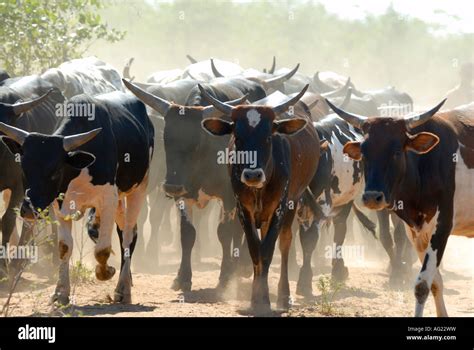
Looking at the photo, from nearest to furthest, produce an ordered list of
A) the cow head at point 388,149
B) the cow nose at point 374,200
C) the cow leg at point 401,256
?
the cow nose at point 374,200 → the cow head at point 388,149 → the cow leg at point 401,256

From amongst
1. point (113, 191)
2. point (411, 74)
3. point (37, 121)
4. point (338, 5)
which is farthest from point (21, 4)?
point (338, 5)

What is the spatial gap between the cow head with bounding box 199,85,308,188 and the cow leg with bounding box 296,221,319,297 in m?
2.35

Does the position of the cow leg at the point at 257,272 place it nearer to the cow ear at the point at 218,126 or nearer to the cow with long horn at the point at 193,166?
the cow ear at the point at 218,126

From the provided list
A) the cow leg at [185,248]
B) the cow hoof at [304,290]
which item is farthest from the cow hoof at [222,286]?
the cow hoof at [304,290]

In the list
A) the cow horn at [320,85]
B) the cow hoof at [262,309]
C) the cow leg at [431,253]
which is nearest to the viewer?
the cow leg at [431,253]

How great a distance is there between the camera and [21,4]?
696 inches

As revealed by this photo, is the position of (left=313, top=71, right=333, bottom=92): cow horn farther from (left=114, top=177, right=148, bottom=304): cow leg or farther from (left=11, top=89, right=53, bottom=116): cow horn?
(left=11, top=89, right=53, bottom=116): cow horn

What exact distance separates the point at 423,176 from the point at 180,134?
10.7ft

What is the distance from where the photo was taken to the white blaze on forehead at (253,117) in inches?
421

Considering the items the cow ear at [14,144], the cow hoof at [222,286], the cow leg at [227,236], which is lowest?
the cow hoof at [222,286]

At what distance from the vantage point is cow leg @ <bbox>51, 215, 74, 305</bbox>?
10.4 metres

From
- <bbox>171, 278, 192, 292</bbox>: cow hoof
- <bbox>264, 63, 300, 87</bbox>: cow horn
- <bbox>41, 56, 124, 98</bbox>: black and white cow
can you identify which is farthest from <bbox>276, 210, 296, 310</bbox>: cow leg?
<bbox>264, 63, 300, 87</bbox>: cow horn

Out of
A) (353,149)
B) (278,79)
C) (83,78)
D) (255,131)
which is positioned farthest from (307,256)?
(83,78)

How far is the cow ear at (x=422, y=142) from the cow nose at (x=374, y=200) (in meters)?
0.54
